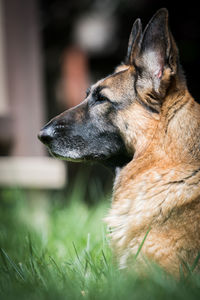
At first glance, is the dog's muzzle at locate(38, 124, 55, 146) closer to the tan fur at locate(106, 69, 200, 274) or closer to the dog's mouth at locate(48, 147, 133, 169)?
the dog's mouth at locate(48, 147, 133, 169)

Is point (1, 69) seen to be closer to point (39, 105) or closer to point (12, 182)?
point (39, 105)

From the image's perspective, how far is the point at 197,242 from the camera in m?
2.13

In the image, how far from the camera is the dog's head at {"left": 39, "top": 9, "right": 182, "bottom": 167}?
8.16 ft

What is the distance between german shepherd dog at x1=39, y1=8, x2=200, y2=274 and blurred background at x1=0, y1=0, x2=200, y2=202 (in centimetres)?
164

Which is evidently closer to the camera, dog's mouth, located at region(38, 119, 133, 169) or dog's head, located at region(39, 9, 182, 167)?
dog's head, located at region(39, 9, 182, 167)

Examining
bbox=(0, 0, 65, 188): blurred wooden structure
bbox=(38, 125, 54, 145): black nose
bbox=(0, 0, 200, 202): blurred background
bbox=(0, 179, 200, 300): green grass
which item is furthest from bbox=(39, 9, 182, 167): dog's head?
bbox=(0, 0, 65, 188): blurred wooden structure

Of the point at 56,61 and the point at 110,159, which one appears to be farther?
the point at 56,61

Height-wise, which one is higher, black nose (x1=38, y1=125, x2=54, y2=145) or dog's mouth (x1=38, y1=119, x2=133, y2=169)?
black nose (x1=38, y1=125, x2=54, y2=145)

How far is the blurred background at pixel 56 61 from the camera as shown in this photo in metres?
4.74

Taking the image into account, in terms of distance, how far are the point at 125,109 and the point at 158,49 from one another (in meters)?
0.43

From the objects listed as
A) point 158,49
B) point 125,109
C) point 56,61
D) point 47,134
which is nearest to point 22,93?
point 47,134

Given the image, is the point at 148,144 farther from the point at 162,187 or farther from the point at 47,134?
the point at 47,134

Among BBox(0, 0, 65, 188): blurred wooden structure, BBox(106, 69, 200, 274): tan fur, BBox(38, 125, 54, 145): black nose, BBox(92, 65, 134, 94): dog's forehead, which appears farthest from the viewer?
BBox(0, 0, 65, 188): blurred wooden structure

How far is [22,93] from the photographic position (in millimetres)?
4957
